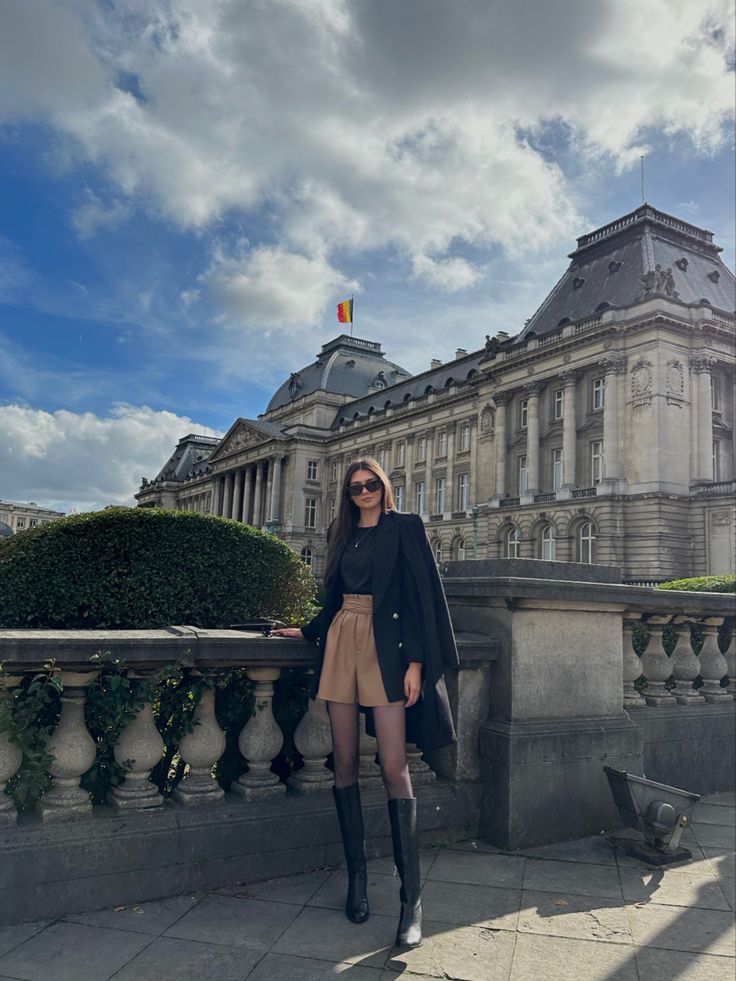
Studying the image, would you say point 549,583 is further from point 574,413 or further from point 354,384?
point 354,384

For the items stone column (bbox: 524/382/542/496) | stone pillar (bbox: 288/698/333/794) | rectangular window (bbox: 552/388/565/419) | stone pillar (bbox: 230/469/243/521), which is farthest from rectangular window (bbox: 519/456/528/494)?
stone pillar (bbox: 288/698/333/794)

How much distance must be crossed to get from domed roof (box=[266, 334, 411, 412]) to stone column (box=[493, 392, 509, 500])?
94.8 ft

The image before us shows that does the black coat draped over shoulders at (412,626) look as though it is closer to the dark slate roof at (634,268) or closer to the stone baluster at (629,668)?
the stone baluster at (629,668)

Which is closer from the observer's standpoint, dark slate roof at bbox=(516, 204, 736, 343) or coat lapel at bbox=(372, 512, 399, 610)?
coat lapel at bbox=(372, 512, 399, 610)

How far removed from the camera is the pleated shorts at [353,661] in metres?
3.55

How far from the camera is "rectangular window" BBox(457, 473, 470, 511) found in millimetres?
56303

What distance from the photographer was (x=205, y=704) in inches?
155

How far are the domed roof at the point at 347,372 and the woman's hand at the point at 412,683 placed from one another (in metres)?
75.0

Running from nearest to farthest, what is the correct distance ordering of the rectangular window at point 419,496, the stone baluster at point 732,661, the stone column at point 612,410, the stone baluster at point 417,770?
the stone baluster at point 417,770 → the stone baluster at point 732,661 → the stone column at point 612,410 → the rectangular window at point 419,496

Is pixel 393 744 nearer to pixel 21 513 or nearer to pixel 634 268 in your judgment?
pixel 634 268

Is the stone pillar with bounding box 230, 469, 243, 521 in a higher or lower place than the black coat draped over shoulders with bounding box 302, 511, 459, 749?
higher

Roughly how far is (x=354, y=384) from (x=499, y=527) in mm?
36216

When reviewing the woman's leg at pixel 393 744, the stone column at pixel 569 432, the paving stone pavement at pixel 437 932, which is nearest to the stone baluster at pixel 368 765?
the paving stone pavement at pixel 437 932

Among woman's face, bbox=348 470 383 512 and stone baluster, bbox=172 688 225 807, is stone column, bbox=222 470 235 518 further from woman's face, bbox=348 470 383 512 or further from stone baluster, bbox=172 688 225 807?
woman's face, bbox=348 470 383 512
